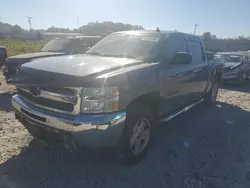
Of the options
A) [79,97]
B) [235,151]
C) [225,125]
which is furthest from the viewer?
[225,125]

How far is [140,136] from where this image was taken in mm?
3400

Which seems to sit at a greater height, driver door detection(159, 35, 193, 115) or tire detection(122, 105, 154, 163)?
driver door detection(159, 35, 193, 115)

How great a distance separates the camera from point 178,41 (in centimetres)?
443

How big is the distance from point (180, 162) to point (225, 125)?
7.50 feet

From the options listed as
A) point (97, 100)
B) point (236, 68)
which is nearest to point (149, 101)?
point (97, 100)

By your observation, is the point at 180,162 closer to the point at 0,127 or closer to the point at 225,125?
the point at 225,125

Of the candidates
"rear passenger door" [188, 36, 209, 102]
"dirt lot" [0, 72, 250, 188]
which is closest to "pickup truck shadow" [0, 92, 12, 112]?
"dirt lot" [0, 72, 250, 188]

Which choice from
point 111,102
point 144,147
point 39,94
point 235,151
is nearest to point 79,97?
point 111,102

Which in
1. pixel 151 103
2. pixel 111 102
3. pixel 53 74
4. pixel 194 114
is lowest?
pixel 194 114

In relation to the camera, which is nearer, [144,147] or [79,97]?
[79,97]

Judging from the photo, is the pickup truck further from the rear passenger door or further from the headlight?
the rear passenger door

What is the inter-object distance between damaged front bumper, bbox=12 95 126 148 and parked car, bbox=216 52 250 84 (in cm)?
931

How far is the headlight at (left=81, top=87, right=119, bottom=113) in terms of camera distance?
2.61 m

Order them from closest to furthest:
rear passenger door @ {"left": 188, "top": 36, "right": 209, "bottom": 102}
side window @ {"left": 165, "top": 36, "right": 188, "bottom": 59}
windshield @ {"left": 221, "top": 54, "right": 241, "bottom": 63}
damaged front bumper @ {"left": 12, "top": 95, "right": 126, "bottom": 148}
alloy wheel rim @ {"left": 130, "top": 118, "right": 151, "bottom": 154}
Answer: damaged front bumper @ {"left": 12, "top": 95, "right": 126, "bottom": 148}
alloy wheel rim @ {"left": 130, "top": 118, "right": 151, "bottom": 154}
side window @ {"left": 165, "top": 36, "right": 188, "bottom": 59}
rear passenger door @ {"left": 188, "top": 36, "right": 209, "bottom": 102}
windshield @ {"left": 221, "top": 54, "right": 241, "bottom": 63}
